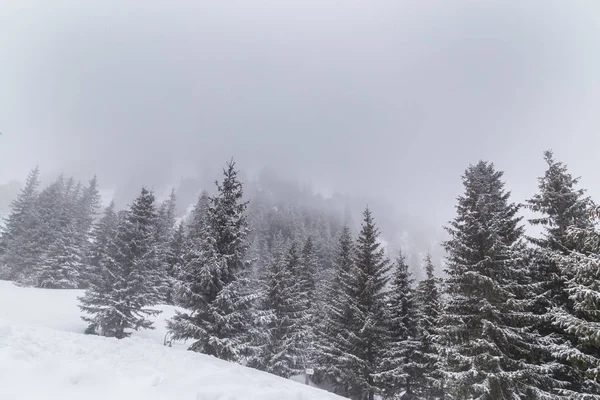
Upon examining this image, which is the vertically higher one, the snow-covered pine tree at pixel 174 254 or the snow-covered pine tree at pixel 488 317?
the snow-covered pine tree at pixel 174 254

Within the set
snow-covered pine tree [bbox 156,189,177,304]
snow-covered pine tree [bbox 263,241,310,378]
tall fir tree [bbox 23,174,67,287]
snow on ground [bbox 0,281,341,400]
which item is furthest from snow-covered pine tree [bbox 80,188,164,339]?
tall fir tree [bbox 23,174,67,287]

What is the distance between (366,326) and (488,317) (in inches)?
266

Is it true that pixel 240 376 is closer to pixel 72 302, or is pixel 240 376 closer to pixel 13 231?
pixel 72 302

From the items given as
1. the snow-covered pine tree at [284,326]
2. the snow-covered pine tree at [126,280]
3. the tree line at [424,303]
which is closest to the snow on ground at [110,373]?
the tree line at [424,303]

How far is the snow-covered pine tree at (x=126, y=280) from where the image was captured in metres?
18.2

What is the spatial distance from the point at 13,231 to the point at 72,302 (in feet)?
77.6

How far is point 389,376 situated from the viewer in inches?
675

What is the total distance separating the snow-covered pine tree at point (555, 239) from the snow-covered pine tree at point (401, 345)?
8.03 meters

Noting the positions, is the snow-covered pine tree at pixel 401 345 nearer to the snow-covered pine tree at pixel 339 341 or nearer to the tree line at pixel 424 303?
the tree line at pixel 424 303

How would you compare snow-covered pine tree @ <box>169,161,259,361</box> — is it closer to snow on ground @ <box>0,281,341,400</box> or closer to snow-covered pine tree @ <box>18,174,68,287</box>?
snow on ground @ <box>0,281,341,400</box>

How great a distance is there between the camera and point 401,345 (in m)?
20.3

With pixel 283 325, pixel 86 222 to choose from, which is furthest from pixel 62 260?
pixel 283 325

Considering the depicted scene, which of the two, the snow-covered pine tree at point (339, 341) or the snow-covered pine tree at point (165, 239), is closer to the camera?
the snow-covered pine tree at point (339, 341)

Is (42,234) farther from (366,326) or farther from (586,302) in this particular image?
(586,302)
